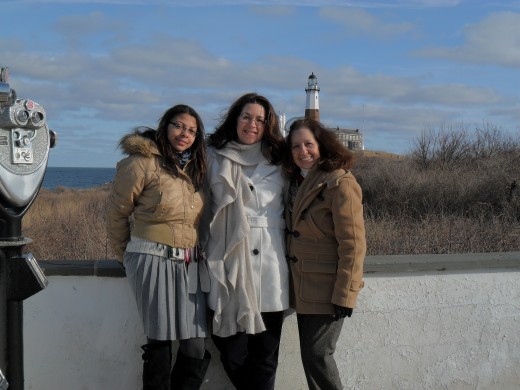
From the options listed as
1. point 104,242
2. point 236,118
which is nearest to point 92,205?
point 104,242

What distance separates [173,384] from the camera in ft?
12.3

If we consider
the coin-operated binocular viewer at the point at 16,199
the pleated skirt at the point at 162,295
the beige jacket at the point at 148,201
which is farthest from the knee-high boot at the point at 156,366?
the coin-operated binocular viewer at the point at 16,199

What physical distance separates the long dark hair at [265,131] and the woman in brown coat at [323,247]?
0.16 metres

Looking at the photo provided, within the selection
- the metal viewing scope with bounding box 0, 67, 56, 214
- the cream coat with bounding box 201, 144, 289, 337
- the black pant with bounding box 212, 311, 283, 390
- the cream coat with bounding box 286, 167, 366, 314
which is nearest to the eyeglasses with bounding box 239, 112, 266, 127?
the cream coat with bounding box 201, 144, 289, 337

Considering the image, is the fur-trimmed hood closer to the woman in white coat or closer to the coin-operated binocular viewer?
the woman in white coat

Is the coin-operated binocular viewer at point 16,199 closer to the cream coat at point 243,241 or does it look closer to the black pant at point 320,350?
the cream coat at point 243,241

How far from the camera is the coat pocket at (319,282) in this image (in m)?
3.65

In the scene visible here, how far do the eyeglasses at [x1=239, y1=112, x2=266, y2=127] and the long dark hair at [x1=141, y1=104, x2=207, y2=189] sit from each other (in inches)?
10.4

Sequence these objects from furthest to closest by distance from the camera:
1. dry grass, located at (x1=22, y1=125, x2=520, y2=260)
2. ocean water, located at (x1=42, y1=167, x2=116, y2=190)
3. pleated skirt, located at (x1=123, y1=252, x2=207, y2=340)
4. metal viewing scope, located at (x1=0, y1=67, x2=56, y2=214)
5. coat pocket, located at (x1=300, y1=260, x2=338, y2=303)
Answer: ocean water, located at (x1=42, y1=167, x2=116, y2=190) < dry grass, located at (x1=22, y1=125, x2=520, y2=260) < coat pocket, located at (x1=300, y1=260, x2=338, y2=303) < pleated skirt, located at (x1=123, y1=252, x2=207, y2=340) < metal viewing scope, located at (x1=0, y1=67, x2=56, y2=214)

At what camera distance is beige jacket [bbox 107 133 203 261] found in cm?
357

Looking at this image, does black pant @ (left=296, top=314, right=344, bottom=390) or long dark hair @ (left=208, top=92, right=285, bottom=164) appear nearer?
black pant @ (left=296, top=314, right=344, bottom=390)

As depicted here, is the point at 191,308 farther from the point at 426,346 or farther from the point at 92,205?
the point at 92,205

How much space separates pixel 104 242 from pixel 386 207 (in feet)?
28.6

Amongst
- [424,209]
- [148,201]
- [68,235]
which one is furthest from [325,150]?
[424,209]
